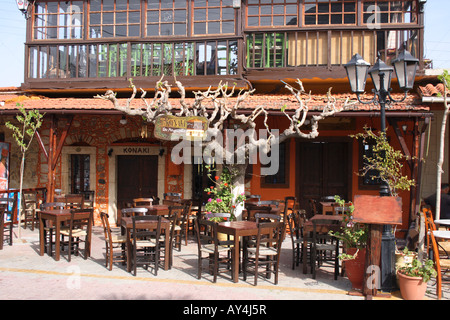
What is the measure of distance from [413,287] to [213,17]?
8369mm

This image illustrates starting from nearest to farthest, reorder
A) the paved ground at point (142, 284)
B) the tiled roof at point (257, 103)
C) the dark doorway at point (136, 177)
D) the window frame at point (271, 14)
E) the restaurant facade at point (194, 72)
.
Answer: the paved ground at point (142, 284) < the tiled roof at point (257, 103) < the restaurant facade at point (194, 72) < the window frame at point (271, 14) < the dark doorway at point (136, 177)

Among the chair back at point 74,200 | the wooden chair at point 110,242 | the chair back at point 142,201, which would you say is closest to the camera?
the wooden chair at point 110,242

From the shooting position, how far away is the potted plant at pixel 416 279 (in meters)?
5.52

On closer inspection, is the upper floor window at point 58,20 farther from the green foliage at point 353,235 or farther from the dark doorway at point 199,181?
the green foliage at point 353,235

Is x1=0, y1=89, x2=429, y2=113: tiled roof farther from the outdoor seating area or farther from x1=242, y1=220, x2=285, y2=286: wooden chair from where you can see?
x1=242, y1=220, x2=285, y2=286: wooden chair

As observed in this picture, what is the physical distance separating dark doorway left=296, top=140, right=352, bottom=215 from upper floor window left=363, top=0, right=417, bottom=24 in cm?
310

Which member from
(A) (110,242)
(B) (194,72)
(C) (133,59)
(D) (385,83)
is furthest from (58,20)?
(D) (385,83)

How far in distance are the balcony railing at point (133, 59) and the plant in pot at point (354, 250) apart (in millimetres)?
6122

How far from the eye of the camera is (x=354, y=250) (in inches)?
242

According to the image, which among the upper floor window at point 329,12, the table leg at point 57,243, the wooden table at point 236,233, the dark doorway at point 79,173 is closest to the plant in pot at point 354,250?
the wooden table at point 236,233

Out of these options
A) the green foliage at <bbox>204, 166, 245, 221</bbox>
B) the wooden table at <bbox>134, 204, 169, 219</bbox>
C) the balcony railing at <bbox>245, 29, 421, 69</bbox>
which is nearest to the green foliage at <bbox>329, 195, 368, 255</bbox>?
the green foliage at <bbox>204, 166, 245, 221</bbox>

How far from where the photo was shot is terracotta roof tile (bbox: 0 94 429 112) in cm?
931

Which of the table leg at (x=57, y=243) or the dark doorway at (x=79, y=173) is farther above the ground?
the dark doorway at (x=79, y=173)
